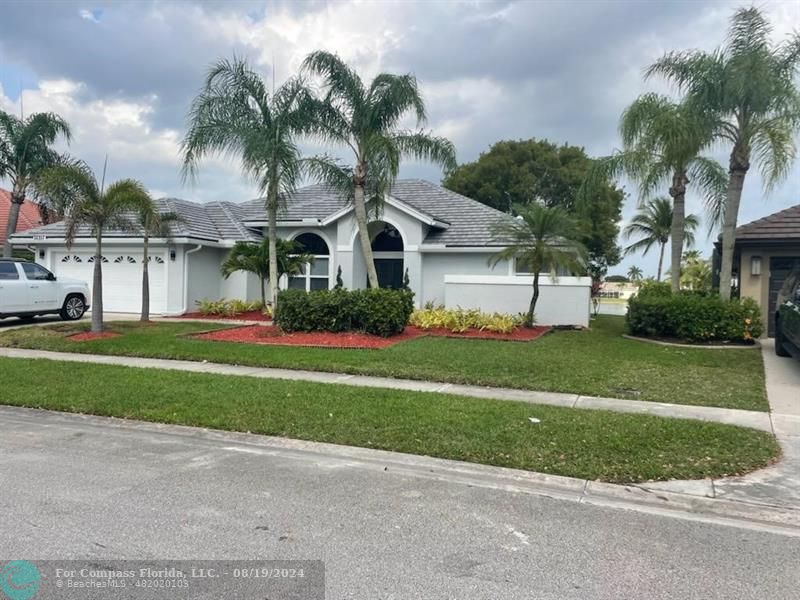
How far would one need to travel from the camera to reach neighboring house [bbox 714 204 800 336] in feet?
53.3

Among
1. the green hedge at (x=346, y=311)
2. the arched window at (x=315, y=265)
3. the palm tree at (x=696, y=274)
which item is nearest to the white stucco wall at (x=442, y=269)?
the arched window at (x=315, y=265)

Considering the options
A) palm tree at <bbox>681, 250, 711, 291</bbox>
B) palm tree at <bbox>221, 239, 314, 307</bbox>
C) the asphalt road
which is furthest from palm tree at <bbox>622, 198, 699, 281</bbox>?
the asphalt road

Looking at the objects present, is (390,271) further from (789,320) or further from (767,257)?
(789,320)

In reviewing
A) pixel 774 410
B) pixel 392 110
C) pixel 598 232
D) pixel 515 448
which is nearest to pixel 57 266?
pixel 392 110

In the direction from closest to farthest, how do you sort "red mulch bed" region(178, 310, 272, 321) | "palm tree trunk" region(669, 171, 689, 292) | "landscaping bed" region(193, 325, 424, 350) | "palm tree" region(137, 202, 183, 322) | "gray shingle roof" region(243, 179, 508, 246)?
"landscaping bed" region(193, 325, 424, 350) < "palm tree" region(137, 202, 183, 322) < "palm tree trunk" region(669, 171, 689, 292) < "red mulch bed" region(178, 310, 272, 321) < "gray shingle roof" region(243, 179, 508, 246)

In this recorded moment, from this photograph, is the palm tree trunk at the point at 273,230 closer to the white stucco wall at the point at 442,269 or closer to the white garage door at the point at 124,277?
the white stucco wall at the point at 442,269

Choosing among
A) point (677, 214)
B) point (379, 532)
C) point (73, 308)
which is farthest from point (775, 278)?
point (73, 308)

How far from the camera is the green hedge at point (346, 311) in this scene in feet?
47.2

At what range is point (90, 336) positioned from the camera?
14.3 metres

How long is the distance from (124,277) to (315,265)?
22.6 ft

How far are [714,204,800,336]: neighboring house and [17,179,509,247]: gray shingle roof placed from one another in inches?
280

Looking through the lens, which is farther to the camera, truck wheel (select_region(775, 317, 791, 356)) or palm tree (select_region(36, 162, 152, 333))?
palm tree (select_region(36, 162, 152, 333))

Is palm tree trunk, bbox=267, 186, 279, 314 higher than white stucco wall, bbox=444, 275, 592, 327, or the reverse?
palm tree trunk, bbox=267, 186, 279, 314

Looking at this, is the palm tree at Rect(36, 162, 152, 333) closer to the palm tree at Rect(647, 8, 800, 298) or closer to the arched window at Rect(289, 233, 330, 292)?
the arched window at Rect(289, 233, 330, 292)
